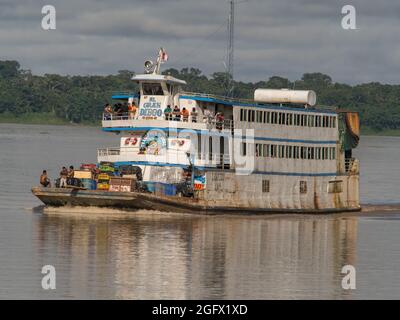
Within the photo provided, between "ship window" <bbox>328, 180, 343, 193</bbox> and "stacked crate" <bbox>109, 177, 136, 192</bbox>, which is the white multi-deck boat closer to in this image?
"ship window" <bbox>328, 180, 343, 193</bbox>

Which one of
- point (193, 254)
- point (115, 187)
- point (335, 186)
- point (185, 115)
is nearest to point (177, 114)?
point (185, 115)

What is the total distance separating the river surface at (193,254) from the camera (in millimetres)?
43125

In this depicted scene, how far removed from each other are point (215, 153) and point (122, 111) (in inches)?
215

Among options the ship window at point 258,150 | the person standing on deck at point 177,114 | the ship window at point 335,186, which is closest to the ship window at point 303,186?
the ship window at point 335,186

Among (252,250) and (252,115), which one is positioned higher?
(252,115)

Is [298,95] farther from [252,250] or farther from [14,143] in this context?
[14,143]

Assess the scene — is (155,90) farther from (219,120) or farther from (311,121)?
(311,121)

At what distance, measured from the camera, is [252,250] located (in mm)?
53156

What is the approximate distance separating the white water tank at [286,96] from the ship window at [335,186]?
4651 millimetres

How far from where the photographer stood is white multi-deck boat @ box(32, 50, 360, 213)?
204 feet

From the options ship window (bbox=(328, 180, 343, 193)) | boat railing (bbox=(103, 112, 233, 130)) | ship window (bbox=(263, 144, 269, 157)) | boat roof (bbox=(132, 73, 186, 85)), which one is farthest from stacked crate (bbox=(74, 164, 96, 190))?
ship window (bbox=(328, 180, 343, 193))

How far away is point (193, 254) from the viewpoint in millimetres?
51125

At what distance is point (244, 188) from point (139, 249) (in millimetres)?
14164
